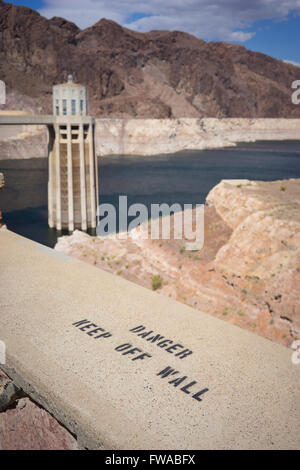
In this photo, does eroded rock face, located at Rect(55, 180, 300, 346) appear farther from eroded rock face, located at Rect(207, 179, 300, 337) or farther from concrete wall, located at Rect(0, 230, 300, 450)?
concrete wall, located at Rect(0, 230, 300, 450)

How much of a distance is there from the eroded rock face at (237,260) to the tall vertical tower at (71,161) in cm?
1747

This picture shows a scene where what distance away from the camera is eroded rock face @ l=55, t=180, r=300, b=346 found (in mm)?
18625

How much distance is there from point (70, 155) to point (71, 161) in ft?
1.97

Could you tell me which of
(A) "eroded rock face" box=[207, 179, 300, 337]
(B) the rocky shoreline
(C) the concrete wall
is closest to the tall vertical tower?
(A) "eroded rock face" box=[207, 179, 300, 337]

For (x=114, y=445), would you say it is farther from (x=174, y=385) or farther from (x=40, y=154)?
(x=40, y=154)

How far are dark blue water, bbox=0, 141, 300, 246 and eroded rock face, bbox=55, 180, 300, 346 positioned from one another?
1957cm

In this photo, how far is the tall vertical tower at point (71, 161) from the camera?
4366 centimetres

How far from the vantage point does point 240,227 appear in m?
22.6

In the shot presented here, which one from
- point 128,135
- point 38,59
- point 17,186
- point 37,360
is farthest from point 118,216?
point 38,59

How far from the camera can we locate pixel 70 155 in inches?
1711

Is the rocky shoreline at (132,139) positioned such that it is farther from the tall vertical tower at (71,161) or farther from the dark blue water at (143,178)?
the tall vertical tower at (71,161)
